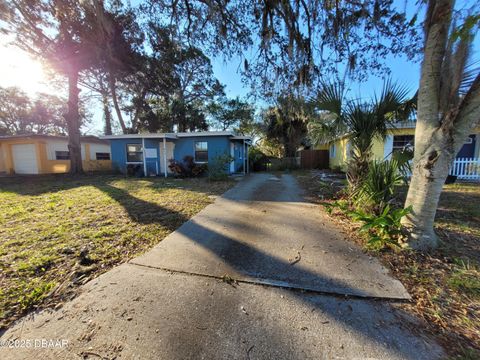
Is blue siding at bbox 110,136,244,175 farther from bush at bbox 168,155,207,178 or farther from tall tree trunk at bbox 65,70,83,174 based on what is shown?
tall tree trunk at bbox 65,70,83,174

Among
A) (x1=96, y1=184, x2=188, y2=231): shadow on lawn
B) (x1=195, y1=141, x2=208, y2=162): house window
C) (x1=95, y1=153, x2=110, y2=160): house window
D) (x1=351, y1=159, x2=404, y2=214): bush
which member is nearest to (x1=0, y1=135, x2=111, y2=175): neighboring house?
(x1=95, y1=153, x2=110, y2=160): house window

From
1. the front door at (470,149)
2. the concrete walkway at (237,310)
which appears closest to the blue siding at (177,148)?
the concrete walkway at (237,310)

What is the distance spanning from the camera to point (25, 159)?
46.4ft

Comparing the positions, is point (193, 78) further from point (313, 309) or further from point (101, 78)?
point (313, 309)

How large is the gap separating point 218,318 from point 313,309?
2.76 feet

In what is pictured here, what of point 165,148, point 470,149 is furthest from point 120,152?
point 470,149

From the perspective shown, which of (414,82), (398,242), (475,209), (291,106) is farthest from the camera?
(291,106)

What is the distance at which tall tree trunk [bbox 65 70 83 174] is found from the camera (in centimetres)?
1201

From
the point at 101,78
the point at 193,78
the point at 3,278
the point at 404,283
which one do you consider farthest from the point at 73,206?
the point at 193,78

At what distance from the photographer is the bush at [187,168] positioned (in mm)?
11047

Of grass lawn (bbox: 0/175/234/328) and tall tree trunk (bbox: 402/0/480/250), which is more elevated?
tall tree trunk (bbox: 402/0/480/250)

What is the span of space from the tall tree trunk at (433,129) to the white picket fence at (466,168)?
908 cm

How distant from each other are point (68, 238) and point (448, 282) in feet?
16.8

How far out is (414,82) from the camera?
11.6 feet
